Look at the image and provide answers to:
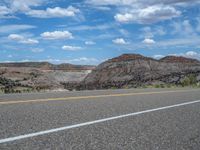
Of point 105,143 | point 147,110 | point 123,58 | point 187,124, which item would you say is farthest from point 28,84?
point 123,58

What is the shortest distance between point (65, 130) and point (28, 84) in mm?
16568

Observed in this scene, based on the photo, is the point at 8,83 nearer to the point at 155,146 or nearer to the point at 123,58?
the point at 155,146

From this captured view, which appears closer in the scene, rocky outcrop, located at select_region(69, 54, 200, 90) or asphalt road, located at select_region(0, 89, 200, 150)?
asphalt road, located at select_region(0, 89, 200, 150)

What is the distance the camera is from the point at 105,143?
514cm

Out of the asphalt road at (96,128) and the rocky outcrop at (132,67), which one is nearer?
the asphalt road at (96,128)

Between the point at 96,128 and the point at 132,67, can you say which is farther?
the point at 132,67

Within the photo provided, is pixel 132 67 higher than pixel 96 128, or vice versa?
pixel 132 67

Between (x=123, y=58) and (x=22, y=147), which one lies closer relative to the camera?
(x=22, y=147)

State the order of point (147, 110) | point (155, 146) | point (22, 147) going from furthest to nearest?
1. point (147, 110)
2. point (155, 146)
3. point (22, 147)

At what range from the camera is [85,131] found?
19.4 feet

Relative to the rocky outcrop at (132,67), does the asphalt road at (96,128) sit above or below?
below

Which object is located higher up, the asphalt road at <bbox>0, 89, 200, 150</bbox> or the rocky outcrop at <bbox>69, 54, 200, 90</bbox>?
the rocky outcrop at <bbox>69, 54, 200, 90</bbox>

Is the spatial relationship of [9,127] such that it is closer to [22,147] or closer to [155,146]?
[22,147]

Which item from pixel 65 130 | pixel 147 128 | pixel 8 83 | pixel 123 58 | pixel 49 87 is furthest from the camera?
pixel 123 58
